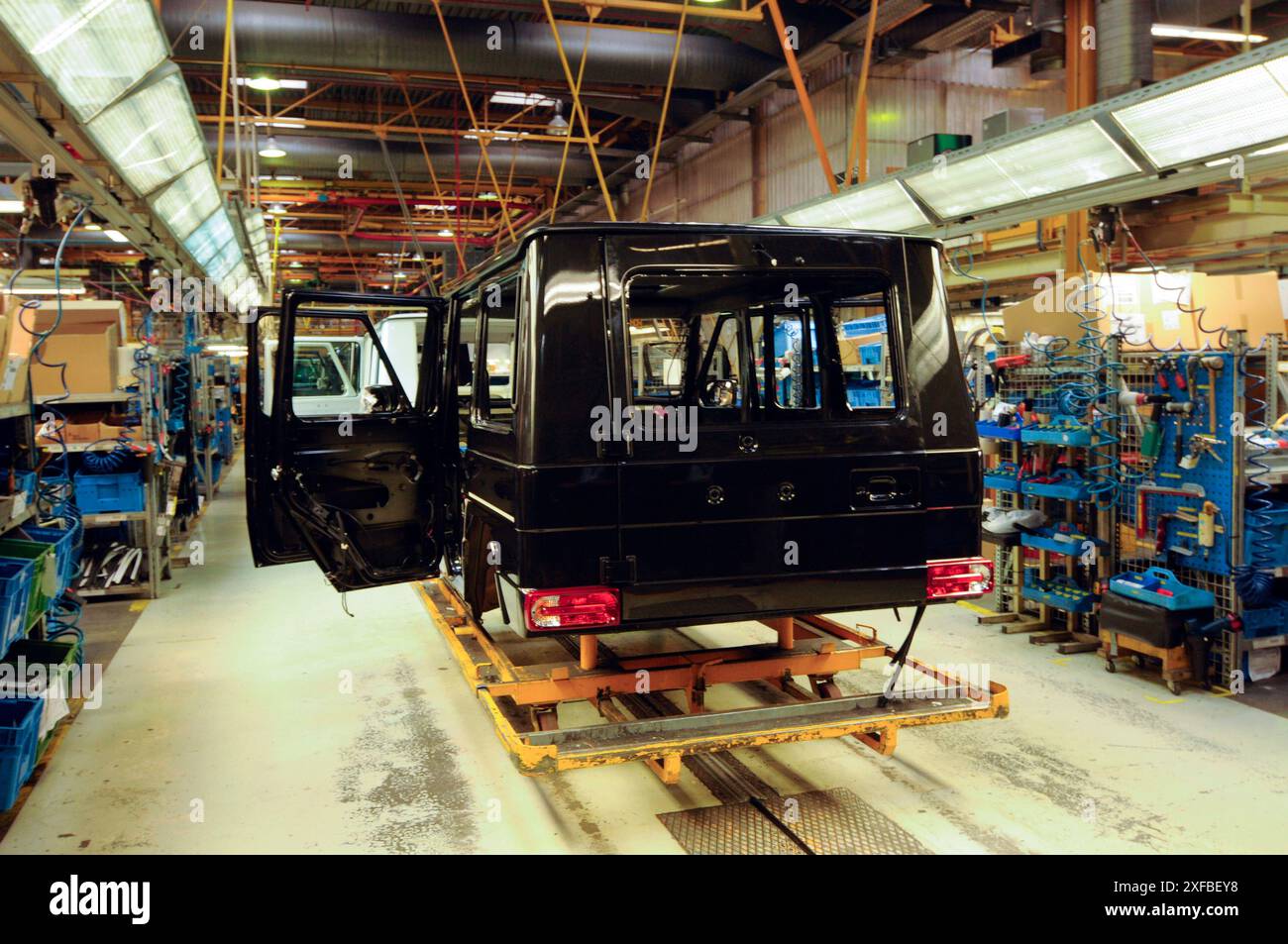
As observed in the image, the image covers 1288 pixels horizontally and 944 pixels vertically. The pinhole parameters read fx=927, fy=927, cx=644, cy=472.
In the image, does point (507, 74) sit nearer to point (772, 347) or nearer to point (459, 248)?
point (459, 248)

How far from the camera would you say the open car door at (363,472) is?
16.6ft

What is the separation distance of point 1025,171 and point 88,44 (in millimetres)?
5081

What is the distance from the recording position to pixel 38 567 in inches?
169

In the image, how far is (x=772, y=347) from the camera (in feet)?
14.7

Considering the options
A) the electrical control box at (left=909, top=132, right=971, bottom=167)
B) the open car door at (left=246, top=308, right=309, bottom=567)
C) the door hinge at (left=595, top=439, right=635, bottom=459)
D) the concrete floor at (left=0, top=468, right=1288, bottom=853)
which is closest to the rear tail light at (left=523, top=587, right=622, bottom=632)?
the door hinge at (left=595, top=439, right=635, bottom=459)

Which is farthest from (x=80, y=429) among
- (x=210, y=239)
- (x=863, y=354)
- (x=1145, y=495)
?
(x=1145, y=495)

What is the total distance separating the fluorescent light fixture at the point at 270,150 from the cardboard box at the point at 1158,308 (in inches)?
430

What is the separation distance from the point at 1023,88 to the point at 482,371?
9602mm

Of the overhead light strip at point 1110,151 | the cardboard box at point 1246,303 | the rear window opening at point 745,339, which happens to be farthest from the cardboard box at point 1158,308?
the rear window opening at point 745,339

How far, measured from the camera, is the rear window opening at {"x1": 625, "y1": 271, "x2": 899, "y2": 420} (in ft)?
12.3

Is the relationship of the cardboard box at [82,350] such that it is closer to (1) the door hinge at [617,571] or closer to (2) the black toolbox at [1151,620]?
(1) the door hinge at [617,571]

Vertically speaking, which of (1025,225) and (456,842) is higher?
(1025,225)
